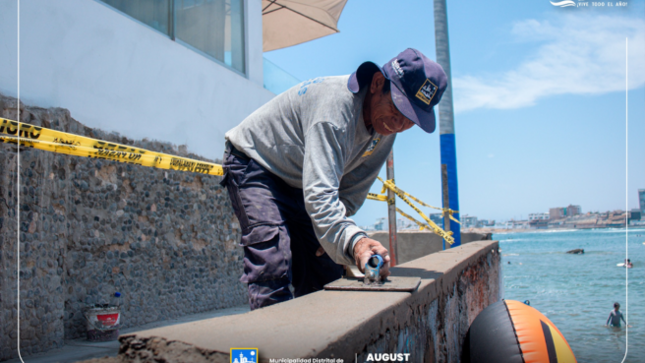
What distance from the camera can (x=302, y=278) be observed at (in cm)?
241

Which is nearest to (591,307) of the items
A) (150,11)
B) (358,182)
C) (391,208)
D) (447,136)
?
(447,136)

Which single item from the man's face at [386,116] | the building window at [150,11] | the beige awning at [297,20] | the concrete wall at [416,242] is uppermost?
the beige awning at [297,20]

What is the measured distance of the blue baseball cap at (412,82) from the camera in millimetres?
2051

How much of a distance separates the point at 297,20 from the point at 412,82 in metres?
7.62

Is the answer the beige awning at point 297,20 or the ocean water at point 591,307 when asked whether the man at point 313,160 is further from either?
the ocean water at point 591,307

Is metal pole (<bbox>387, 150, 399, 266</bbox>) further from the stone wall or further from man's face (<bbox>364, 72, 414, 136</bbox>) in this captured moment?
man's face (<bbox>364, 72, 414, 136</bbox>)

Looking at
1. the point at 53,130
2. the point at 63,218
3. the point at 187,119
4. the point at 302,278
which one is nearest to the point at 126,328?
the point at 63,218

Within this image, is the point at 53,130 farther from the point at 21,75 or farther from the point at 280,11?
the point at 280,11

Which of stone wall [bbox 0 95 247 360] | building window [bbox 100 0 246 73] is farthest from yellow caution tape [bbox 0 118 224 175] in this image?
building window [bbox 100 0 246 73]

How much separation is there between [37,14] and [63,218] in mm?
1771

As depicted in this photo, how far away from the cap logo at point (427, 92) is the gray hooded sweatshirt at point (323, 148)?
10.8 inches

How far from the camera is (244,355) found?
93 centimetres

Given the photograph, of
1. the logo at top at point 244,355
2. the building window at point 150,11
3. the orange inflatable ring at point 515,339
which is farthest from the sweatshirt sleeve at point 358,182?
the building window at point 150,11

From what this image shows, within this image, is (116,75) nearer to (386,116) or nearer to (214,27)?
(214,27)
